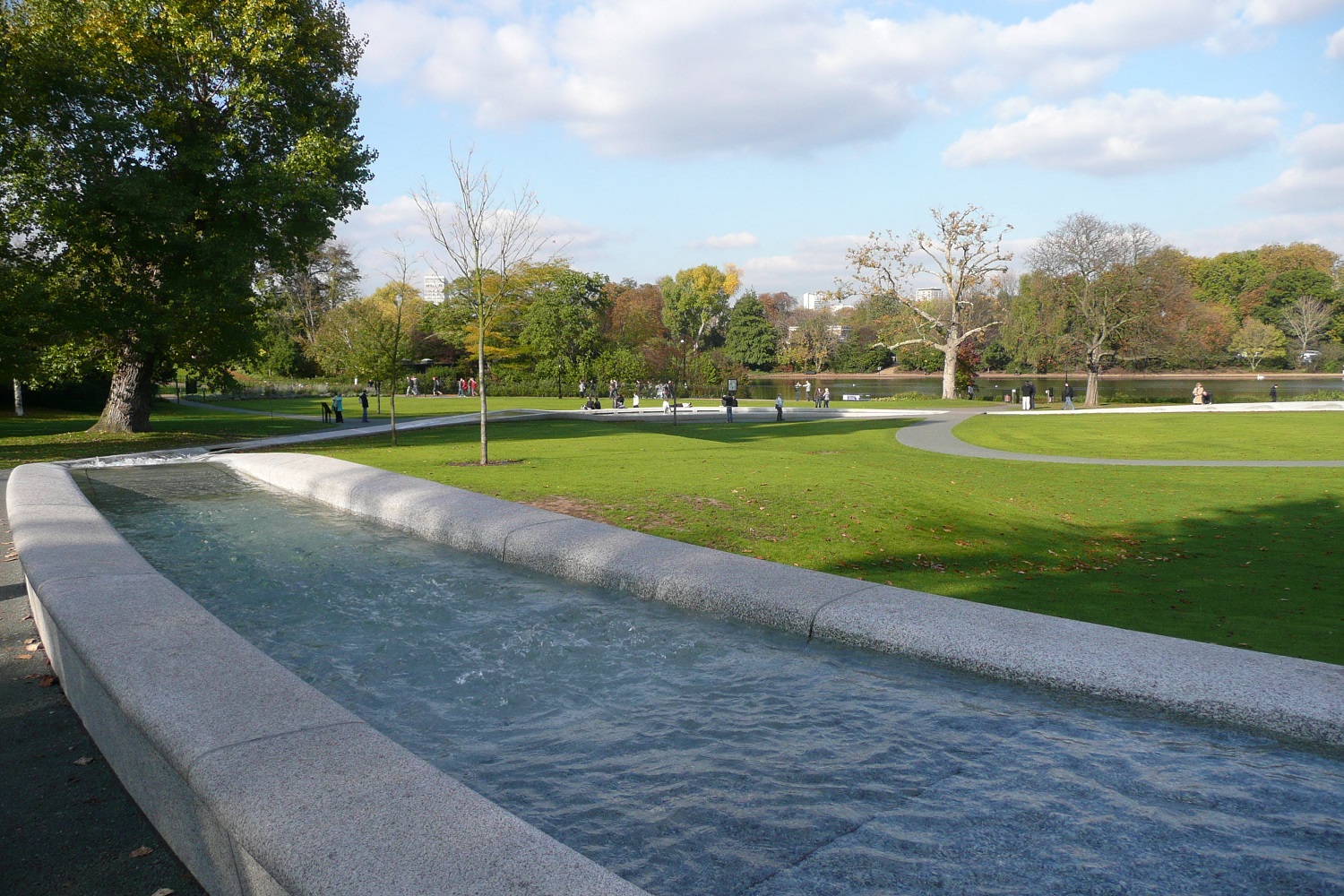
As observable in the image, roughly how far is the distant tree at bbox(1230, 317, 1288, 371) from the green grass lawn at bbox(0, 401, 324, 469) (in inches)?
3817

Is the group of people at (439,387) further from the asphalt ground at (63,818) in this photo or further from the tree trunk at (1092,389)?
the asphalt ground at (63,818)

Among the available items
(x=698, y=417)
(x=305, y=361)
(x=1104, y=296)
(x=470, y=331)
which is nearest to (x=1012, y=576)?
(x=698, y=417)

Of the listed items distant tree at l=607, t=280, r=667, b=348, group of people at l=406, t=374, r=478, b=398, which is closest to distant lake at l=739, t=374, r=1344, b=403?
distant tree at l=607, t=280, r=667, b=348

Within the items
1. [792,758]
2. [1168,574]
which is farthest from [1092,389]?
[792,758]

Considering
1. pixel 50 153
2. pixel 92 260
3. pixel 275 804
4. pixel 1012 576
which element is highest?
pixel 50 153

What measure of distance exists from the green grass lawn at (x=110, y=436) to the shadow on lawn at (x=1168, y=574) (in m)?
19.0

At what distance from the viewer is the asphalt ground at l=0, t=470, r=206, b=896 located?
3.22 m

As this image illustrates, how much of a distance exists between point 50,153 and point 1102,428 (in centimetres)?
3494

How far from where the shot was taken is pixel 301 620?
6.81 m

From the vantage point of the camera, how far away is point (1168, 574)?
9.55 m

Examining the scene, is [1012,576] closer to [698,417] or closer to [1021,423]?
[1021,423]

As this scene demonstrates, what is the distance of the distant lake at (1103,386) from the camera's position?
63344 mm

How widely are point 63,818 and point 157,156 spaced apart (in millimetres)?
23167

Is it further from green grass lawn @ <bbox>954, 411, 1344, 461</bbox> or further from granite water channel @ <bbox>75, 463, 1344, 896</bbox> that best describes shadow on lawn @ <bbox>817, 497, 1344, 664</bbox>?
green grass lawn @ <bbox>954, 411, 1344, 461</bbox>
